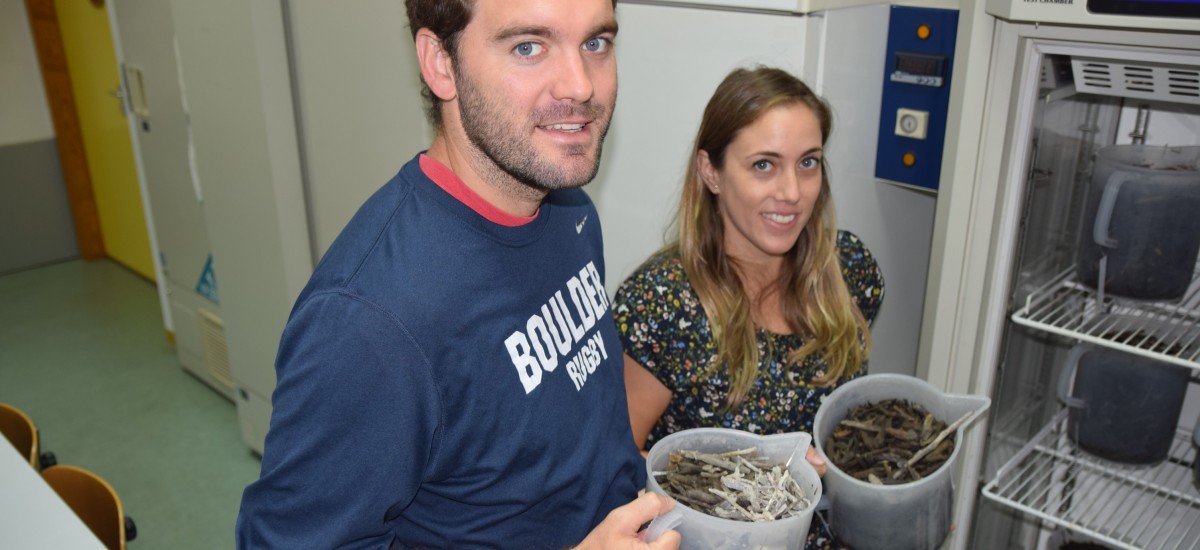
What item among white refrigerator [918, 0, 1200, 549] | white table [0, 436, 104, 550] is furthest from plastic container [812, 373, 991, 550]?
white table [0, 436, 104, 550]

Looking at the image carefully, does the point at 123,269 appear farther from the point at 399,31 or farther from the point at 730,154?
the point at 730,154

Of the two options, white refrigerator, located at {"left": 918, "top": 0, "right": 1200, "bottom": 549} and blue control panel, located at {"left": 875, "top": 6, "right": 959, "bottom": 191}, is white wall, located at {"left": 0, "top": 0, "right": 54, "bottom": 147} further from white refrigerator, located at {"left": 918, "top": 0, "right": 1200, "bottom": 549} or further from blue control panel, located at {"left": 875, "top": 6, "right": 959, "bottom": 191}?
white refrigerator, located at {"left": 918, "top": 0, "right": 1200, "bottom": 549}

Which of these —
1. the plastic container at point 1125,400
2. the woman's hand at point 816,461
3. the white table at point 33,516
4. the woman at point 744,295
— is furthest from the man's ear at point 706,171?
the white table at point 33,516

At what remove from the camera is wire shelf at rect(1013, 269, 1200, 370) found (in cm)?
161

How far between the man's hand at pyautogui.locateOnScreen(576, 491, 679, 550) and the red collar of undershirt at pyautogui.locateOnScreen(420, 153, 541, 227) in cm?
41

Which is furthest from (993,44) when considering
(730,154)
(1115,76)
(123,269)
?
(123,269)

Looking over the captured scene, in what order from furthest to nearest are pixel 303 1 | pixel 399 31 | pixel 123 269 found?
pixel 123 269, pixel 303 1, pixel 399 31

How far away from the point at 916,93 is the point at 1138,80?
0.41m

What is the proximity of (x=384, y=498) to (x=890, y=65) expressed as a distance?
1.36 meters

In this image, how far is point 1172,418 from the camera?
178 centimetres

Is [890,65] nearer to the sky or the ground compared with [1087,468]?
nearer to the sky

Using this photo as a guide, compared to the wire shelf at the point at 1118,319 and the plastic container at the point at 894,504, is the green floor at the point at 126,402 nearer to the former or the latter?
the plastic container at the point at 894,504

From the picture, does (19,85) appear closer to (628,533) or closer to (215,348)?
(215,348)

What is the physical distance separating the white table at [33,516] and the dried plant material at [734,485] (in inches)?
45.3
